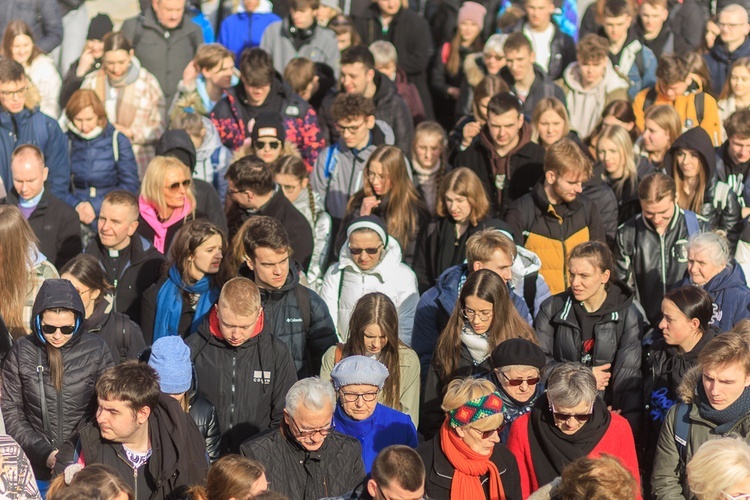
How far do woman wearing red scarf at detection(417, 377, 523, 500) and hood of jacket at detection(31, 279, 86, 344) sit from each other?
2.04 metres

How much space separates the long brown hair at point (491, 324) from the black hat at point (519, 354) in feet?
1.10

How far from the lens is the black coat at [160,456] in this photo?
6562 millimetres

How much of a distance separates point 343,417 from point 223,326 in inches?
34.4

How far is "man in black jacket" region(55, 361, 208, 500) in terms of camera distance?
6527 millimetres

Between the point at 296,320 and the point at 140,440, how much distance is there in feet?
5.89

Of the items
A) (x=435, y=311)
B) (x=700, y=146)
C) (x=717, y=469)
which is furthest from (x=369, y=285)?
(x=717, y=469)

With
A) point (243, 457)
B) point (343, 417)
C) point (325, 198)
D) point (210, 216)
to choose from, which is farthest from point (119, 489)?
point (325, 198)

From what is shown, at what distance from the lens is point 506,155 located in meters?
10.6

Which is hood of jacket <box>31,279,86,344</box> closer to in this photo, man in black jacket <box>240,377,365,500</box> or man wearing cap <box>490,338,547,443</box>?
man in black jacket <box>240,377,365,500</box>

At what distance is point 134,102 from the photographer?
39.4 feet

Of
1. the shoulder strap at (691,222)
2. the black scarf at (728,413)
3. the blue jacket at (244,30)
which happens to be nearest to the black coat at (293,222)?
the shoulder strap at (691,222)

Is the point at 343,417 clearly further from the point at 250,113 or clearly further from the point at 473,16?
the point at 473,16

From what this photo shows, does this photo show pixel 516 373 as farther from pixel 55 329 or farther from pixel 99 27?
pixel 99 27

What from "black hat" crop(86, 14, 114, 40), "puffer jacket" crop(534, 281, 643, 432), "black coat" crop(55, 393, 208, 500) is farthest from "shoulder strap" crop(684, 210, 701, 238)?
"black hat" crop(86, 14, 114, 40)
